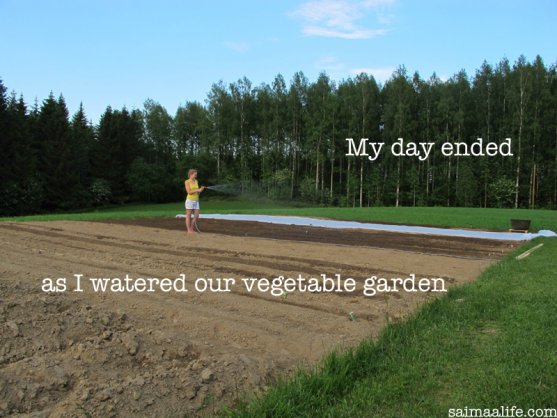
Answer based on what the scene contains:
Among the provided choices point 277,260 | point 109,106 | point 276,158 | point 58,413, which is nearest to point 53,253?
point 277,260

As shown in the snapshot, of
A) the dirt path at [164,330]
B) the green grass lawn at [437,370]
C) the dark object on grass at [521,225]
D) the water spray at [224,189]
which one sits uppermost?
the water spray at [224,189]

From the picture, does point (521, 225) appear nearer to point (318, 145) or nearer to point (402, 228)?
point (402, 228)

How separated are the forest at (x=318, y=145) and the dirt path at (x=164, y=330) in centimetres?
3690

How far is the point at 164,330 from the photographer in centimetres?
440

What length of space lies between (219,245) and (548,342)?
25.1 ft

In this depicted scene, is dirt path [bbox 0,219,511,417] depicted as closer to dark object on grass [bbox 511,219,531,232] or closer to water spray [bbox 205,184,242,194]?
water spray [bbox 205,184,242,194]

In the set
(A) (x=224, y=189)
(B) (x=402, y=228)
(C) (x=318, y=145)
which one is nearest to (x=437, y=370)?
(B) (x=402, y=228)

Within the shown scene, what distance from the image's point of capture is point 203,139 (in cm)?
5847

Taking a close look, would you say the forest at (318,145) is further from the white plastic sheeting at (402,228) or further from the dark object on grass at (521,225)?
→ the dark object on grass at (521,225)

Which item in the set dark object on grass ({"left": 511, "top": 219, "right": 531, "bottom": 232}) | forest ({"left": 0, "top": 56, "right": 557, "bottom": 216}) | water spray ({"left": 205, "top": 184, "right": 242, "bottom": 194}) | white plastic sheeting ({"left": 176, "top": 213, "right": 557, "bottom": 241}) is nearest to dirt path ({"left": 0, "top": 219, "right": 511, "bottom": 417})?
white plastic sheeting ({"left": 176, "top": 213, "right": 557, "bottom": 241})

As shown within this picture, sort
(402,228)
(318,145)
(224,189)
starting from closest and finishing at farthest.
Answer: (402,228) < (224,189) < (318,145)

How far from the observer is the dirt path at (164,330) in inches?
121

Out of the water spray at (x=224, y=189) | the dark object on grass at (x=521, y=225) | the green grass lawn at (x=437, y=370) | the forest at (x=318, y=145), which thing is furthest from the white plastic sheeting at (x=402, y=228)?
the forest at (x=318, y=145)

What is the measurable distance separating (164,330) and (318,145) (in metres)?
48.2
